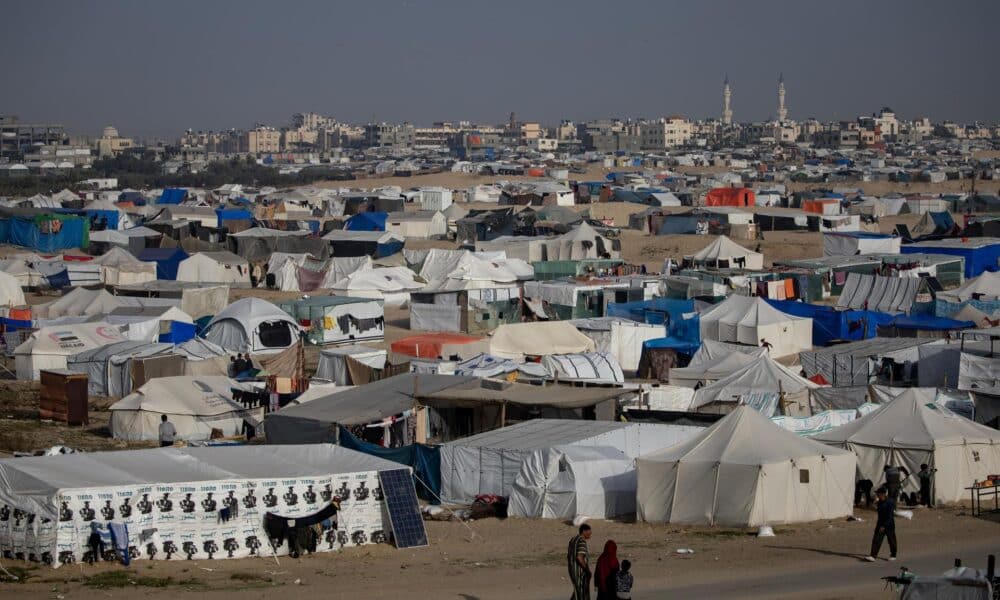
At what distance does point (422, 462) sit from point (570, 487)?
192 cm


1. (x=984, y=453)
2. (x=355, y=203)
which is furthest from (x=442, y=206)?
(x=984, y=453)

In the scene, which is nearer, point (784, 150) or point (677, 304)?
point (677, 304)

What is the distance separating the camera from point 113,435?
711 inches

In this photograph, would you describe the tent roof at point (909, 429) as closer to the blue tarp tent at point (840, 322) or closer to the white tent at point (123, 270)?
the blue tarp tent at point (840, 322)

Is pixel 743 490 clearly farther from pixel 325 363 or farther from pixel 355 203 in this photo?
pixel 355 203

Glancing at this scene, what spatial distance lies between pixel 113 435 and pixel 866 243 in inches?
949

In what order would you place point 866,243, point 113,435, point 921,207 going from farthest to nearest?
point 921,207
point 866,243
point 113,435

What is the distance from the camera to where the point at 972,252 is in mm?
32938

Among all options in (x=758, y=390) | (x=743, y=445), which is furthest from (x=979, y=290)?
(x=743, y=445)

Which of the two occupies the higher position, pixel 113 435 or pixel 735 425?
pixel 735 425

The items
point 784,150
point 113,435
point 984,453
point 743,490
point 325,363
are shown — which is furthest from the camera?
point 784,150

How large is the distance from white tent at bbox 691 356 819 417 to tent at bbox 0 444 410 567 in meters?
6.06

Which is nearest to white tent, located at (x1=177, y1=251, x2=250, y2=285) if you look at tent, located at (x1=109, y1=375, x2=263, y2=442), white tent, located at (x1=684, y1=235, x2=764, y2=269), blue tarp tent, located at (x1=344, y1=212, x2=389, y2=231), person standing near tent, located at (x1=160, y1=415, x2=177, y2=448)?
white tent, located at (x1=684, y1=235, x2=764, y2=269)

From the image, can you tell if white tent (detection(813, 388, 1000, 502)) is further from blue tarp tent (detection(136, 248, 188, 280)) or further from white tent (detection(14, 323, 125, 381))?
blue tarp tent (detection(136, 248, 188, 280))
